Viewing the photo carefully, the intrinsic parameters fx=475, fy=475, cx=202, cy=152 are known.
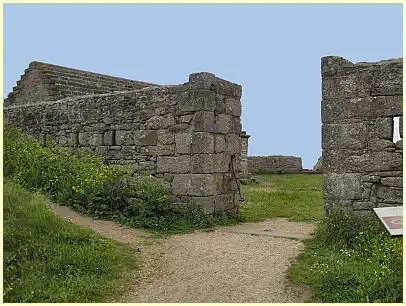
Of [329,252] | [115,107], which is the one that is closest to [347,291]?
[329,252]

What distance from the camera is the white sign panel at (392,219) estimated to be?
4223mm

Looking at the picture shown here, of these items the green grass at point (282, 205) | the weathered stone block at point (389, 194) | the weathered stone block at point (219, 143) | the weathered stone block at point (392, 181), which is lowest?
the green grass at point (282, 205)

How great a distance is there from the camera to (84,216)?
8859mm

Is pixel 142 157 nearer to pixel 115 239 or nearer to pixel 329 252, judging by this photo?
pixel 115 239

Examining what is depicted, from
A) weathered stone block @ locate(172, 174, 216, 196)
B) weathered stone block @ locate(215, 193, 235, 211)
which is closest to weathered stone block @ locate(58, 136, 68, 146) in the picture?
weathered stone block @ locate(172, 174, 216, 196)

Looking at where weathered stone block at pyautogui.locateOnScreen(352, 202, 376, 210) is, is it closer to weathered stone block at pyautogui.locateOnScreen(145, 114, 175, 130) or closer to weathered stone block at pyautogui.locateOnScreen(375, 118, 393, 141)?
weathered stone block at pyautogui.locateOnScreen(375, 118, 393, 141)

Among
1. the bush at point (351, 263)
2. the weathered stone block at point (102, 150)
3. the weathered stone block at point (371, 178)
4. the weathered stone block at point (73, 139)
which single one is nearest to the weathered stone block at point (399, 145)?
the weathered stone block at point (371, 178)

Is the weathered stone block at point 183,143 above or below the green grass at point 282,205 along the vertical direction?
above

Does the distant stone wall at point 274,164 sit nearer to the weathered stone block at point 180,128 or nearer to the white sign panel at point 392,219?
the weathered stone block at point 180,128

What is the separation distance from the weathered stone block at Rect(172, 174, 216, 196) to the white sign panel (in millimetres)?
4780

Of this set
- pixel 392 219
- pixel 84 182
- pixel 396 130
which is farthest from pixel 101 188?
pixel 392 219

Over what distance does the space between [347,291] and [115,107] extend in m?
6.83

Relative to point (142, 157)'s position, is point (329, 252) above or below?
below

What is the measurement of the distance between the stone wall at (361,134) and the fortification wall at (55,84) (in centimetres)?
877
